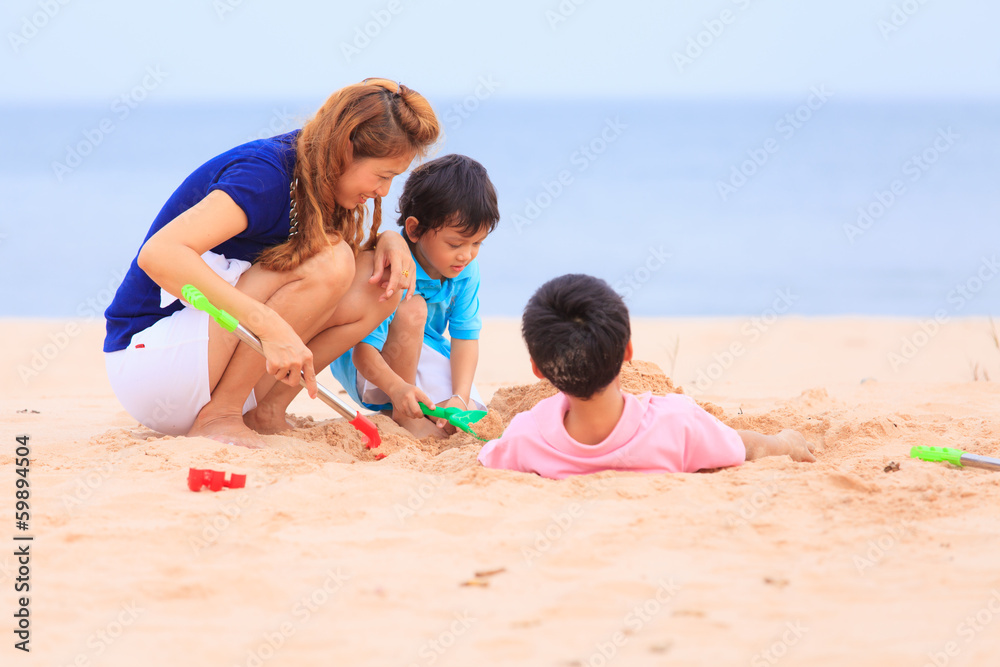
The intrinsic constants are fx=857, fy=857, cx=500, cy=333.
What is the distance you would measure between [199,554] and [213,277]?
1.01m

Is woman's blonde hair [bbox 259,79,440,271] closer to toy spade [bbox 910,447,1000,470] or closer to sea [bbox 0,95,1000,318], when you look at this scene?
sea [bbox 0,95,1000,318]

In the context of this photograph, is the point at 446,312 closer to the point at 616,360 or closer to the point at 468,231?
the point at 468,231

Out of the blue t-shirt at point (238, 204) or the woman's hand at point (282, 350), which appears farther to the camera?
the blue t-shirt at point (238, 204)

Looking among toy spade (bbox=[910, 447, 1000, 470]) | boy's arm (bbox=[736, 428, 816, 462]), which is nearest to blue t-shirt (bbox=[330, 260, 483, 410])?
boy's arm (bbox=[736, 428, 816, 462])

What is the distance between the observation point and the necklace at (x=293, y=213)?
8.95 ft

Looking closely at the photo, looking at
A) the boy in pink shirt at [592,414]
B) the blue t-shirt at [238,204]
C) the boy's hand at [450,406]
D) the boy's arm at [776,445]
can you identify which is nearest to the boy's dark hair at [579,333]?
the boy in pink shirt at [592,414]

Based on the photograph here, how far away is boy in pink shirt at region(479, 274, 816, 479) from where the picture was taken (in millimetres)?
2008

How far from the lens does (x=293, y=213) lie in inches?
108

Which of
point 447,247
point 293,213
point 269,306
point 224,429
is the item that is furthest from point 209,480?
point 447,247

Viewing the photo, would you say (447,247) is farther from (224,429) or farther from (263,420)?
(224,429)

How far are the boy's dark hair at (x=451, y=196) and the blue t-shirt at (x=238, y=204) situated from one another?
20.2 inches

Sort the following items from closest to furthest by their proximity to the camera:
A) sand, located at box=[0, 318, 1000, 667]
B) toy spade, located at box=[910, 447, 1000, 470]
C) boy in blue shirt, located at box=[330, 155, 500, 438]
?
sand, located at box=[0, 318, 1000, 667] < toy spade, located at box=[910, 447, 1000, 470] < boy in blue shirt, located at box=[330, 155, 500, 438]

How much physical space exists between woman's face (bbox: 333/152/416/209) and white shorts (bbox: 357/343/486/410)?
0.83 meters

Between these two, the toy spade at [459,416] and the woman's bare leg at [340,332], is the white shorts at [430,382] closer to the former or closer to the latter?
the toy spade at [459,416]
